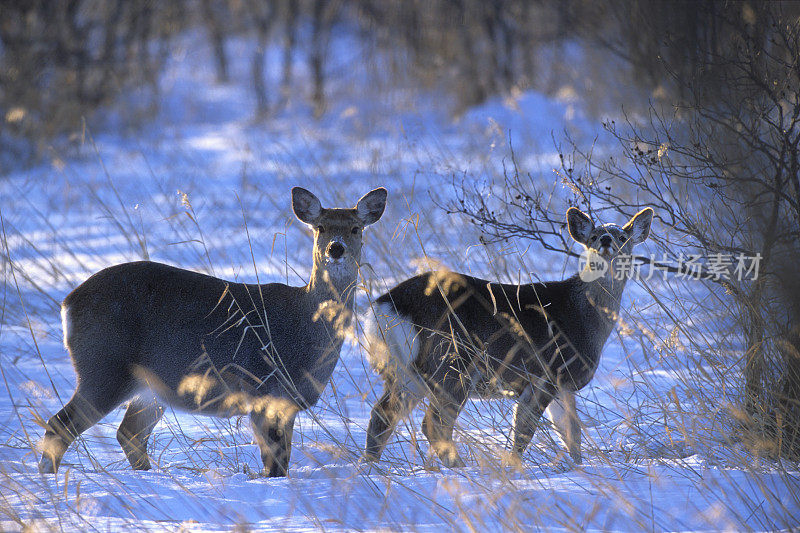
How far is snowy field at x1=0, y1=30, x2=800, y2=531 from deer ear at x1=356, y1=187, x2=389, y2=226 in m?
0.17

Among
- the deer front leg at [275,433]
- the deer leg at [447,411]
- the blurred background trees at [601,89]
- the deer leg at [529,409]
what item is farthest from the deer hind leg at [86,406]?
the blurred background trees at [601,89]

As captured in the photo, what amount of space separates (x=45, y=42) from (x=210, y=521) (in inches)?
480

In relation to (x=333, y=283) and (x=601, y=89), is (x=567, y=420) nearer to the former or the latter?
(x=333, y=283)

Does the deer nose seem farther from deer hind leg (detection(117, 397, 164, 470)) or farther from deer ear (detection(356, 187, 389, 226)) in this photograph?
deer hind leg (detection(117, 397, 164, 470))

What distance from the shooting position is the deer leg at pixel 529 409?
3839 millimetres

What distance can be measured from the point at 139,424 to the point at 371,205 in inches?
60.1

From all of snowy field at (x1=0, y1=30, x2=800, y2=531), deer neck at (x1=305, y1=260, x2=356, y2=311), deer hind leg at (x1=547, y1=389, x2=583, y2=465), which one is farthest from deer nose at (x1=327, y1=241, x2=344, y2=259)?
deer hind leg at (x1=547, y1=389, x2=583, y2=465)

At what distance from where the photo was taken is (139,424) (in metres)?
4.30

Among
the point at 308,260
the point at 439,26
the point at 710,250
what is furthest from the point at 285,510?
the point at 439,26

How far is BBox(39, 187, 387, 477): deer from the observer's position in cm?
389

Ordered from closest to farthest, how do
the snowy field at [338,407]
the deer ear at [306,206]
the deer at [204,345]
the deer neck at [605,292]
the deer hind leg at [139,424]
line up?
the snowy field at [338,407] < the deer at [204,345] < the deer hind leg at [139,424] < the deer ear at [306,206] < the deer neck at [605,292]

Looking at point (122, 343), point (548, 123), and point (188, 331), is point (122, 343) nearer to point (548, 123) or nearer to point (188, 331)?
point (188, 331)

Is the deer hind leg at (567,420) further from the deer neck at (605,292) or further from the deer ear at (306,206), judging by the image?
the deer ear at (306,206)

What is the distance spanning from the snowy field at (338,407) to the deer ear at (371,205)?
6.5 inches
